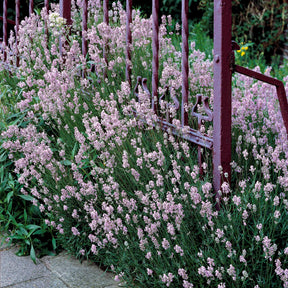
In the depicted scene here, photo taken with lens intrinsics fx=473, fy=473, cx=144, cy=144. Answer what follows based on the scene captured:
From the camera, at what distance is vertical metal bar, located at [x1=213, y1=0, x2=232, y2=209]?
2.55 metres

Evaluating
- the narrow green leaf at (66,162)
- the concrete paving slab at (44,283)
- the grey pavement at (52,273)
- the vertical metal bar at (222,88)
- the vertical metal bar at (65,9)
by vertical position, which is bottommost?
the concrete paving slab at (44,283)

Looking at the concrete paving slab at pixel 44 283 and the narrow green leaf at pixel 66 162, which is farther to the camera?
the narrow green leaf at pixel 66 162

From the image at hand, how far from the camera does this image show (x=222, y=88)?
8.45ft

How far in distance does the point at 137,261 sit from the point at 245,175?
813 millimetres

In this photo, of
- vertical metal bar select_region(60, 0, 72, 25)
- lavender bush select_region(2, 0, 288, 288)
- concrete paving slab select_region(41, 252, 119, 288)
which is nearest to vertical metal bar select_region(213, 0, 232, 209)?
lavender bush select_region(2, 0, 288, 288)

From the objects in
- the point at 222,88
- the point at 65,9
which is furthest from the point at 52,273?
the point at 65,9

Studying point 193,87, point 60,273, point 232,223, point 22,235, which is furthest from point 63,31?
point 232,223

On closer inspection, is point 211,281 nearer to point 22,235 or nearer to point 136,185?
point 136,185

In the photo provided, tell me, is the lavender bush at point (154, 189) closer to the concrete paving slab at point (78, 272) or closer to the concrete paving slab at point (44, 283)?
the concrete paving slab at point (78, 272)

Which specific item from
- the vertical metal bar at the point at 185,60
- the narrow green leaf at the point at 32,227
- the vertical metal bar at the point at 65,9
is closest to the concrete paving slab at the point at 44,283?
the narrow green leaf at the point at 32,227

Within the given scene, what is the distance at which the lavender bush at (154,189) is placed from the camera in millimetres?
2277

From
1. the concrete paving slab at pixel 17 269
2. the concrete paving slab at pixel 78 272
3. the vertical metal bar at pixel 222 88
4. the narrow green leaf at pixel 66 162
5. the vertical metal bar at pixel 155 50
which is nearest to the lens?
the vertical metal bar at pixel 222 88

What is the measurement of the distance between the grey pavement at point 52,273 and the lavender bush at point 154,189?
0.09m

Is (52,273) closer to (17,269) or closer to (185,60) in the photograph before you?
(17,269)
